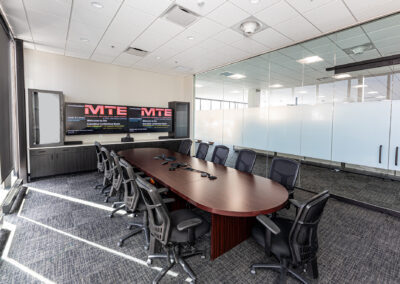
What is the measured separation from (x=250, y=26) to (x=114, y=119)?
4.71 metres

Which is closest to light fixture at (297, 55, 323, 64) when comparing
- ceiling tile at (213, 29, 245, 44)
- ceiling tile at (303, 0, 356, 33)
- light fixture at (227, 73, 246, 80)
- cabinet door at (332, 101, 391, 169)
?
ceiling tile at (303, 0, 356, 33)

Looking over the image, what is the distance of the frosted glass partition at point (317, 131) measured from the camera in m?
3.97

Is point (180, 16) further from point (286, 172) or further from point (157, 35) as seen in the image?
point (286, 172)

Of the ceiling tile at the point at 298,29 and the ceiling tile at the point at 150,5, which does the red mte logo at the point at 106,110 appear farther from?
the ceiling tile at the point at 298,29

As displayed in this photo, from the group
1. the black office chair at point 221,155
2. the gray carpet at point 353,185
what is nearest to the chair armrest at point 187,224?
the black office chair at point 221,155

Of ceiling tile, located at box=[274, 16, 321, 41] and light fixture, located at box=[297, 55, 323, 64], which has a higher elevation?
ceiling tile, located at box=[274, 16, 321, 41]

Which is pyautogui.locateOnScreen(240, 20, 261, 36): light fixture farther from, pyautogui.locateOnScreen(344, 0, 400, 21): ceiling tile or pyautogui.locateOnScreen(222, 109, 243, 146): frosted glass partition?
pyautogui.locateOnScreen(222, 109, 243, 146): frosted glass partition

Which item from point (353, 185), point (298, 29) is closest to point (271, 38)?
point (298, 29)

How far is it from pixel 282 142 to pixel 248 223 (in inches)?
110

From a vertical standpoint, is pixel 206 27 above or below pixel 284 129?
above

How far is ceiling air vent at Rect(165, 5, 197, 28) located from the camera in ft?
9.81

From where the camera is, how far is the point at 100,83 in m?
5.91

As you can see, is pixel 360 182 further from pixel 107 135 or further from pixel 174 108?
pixel 107 135

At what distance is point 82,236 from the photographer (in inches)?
101
